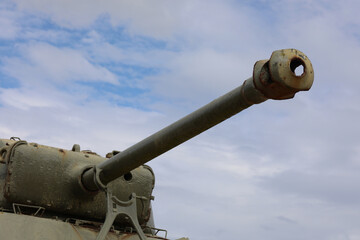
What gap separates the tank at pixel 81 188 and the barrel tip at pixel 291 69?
139 cm

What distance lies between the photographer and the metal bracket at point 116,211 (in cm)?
999

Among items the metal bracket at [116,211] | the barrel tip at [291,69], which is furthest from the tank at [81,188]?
the barrel tip at [291,69]

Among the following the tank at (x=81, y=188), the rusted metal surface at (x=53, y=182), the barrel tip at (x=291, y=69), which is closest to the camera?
the barrel tip at (x=291, y=69)

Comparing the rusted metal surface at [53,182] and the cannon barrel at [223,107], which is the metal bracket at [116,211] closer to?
the cannon barrel at [223,107]

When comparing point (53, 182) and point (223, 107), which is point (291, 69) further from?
point (53, 182)

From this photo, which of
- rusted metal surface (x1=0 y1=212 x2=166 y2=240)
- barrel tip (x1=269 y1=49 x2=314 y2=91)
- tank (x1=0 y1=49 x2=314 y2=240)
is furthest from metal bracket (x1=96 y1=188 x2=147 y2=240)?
barrel tip (x1=269 y1=49 x2=314 y2=91)

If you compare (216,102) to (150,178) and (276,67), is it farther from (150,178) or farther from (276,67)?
(150,178)

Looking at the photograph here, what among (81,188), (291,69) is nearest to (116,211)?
(81,188)

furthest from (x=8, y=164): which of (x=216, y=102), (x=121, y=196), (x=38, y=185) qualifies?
(x=216, y=102)

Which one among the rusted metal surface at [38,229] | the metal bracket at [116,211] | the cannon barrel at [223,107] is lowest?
the rusted metal surface at [38,229]

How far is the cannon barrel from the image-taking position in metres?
7.20

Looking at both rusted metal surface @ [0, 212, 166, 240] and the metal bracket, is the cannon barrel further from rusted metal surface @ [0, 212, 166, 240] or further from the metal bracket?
rusted metal surface @ [0, 212, 166, 240]

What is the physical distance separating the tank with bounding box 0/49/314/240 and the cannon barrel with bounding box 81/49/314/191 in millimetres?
16

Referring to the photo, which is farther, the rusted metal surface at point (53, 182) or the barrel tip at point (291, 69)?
the rusted metal surface at point (53, 182)
